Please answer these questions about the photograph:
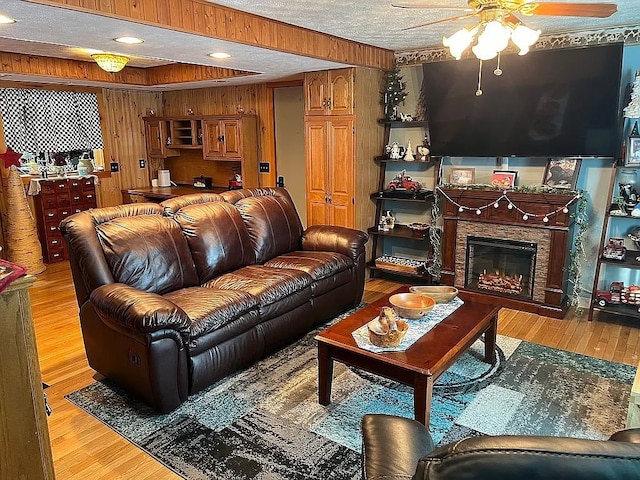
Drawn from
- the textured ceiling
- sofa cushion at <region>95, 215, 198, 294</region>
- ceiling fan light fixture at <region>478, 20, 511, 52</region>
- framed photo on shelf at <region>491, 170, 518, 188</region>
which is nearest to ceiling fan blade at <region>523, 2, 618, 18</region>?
ceiling fan light fixture at <region>478, 20, 511, 52</region>

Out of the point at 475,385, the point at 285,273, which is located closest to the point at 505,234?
the point at 475,385

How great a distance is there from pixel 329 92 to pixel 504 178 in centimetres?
189

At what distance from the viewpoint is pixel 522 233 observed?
4.25m

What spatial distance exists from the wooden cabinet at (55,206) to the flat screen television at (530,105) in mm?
4480

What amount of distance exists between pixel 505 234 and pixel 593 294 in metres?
0.86

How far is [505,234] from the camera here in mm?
4344

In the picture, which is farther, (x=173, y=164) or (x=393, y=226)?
(x=173, y=164)

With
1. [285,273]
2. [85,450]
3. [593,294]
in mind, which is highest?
[285,273]

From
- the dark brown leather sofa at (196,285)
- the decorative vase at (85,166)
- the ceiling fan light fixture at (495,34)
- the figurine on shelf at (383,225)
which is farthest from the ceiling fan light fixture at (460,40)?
the decorative vase at (85,166)

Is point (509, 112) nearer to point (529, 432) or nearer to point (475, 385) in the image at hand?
point (475, 385)

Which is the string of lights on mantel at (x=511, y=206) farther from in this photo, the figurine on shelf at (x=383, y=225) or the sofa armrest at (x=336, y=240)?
the sofa armrest at (x=336, y=240)

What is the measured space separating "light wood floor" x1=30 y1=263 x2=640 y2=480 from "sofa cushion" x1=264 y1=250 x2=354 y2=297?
0.74 metres

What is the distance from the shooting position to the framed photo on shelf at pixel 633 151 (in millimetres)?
3756

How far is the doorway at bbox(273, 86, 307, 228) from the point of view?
574 cm
